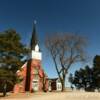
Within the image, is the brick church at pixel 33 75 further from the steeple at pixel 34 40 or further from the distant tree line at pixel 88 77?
the distant tree line at pixel 88 77

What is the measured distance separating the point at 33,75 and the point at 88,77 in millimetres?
29163

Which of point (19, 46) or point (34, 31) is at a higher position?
point (34, 31)

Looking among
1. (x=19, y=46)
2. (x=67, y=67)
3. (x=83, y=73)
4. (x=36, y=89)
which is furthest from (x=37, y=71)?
(x=83, y=73)

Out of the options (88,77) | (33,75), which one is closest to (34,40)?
(33,75)

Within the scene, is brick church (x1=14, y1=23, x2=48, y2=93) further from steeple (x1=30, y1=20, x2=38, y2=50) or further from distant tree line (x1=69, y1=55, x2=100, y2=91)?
distant tree line (x1=69, y1=55, x2=100, y2=91)

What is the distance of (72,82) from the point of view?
296 feet

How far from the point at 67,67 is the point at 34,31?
17087mm

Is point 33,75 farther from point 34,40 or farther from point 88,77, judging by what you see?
point 88,77

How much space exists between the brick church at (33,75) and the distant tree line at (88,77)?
817 inches

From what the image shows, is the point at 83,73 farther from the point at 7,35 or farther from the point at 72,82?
the point at 7,35

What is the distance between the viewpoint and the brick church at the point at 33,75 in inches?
2366

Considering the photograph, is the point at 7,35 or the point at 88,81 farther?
the point at 88,81

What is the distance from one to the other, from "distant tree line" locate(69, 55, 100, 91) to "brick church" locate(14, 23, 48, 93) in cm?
2075

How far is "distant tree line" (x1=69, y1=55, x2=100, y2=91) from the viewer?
80.8 meters
